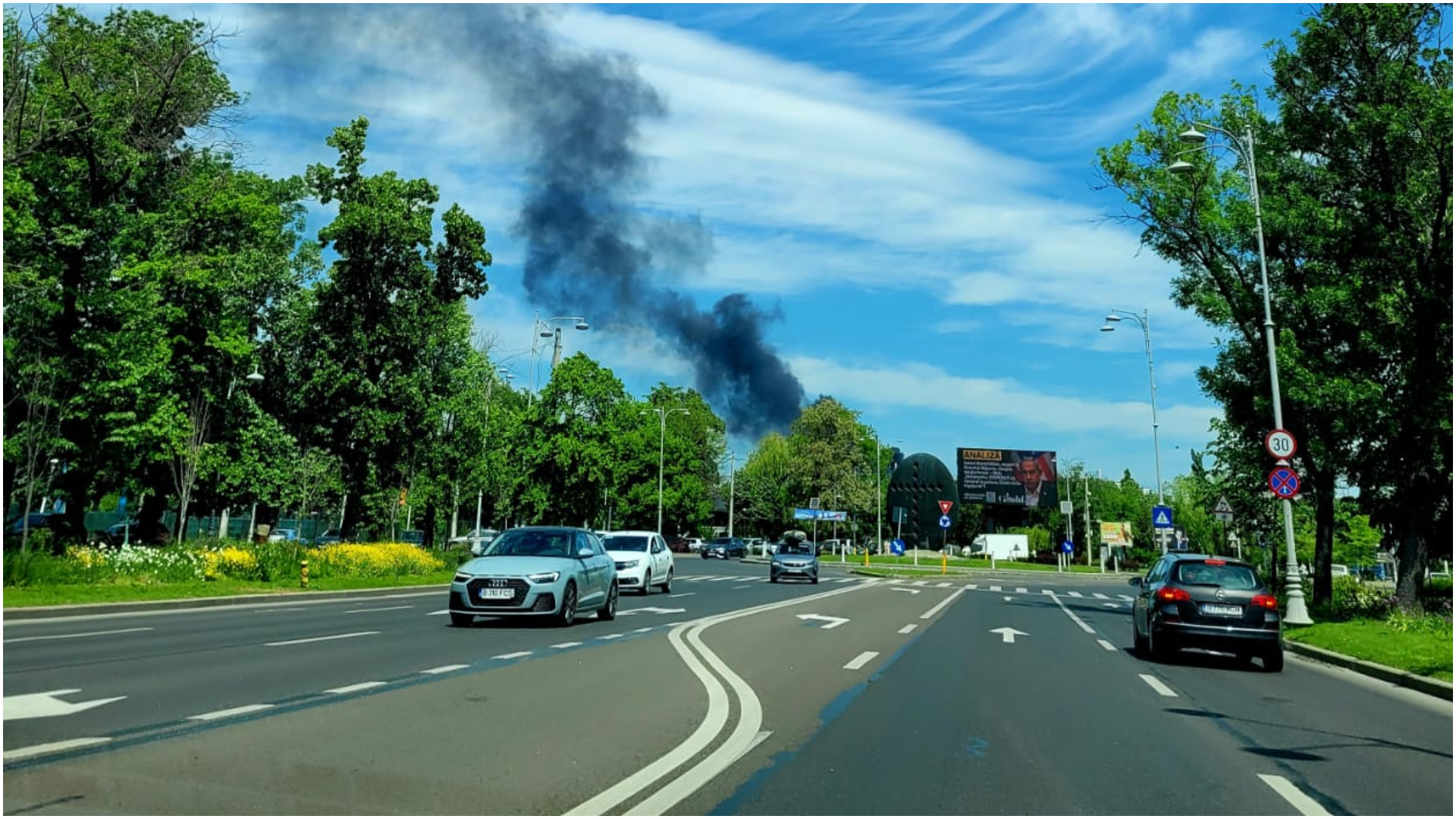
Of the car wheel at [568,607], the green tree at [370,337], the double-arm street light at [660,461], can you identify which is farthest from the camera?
the double-arm street light at [660,461]

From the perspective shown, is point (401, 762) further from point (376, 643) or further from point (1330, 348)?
point (1330, 348)

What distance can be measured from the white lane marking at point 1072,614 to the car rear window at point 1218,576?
5598 mm

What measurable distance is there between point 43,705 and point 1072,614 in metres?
22.5

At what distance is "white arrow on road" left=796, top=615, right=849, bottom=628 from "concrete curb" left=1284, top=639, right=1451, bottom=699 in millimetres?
7822

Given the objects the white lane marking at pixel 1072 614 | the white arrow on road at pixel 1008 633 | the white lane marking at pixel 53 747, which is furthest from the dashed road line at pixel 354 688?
the white lane marking at pixel 1072 614

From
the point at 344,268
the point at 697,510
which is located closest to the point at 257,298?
A: the point at 344,268

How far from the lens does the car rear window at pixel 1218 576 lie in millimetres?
14703

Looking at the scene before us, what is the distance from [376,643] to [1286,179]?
73.4 feet

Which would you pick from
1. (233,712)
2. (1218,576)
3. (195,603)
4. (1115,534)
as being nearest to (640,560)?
(195,603)

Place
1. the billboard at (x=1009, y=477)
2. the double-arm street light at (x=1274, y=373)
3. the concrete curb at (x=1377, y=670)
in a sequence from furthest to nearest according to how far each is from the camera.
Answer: the billboard at (x=1009, y=477)
the double-arm street light at (x=1274, y=373)
the concrete curb at (x=1377, y=670)

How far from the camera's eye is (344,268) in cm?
3978

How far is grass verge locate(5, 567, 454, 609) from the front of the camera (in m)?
18.8

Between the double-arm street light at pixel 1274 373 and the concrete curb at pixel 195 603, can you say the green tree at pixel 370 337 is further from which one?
the double-arm street light at pixel 1274 373

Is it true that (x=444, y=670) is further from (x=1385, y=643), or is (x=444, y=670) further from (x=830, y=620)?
(x=1385, y=643)
